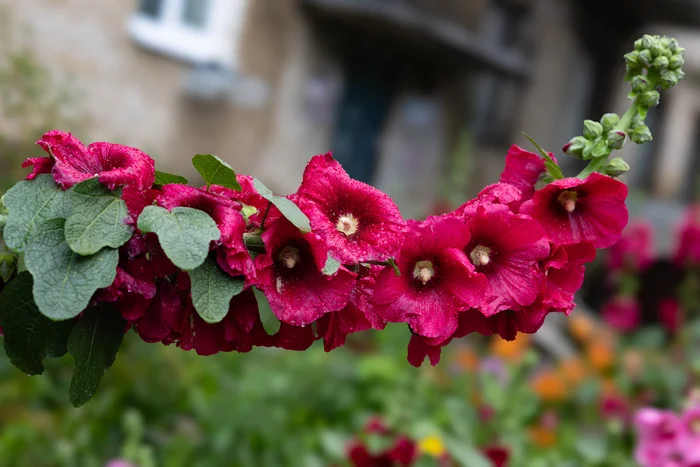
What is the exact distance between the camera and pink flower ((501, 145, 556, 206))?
78 cm

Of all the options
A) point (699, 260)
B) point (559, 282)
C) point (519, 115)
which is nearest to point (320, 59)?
point (519, 115)

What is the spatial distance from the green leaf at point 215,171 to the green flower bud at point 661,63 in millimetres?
413

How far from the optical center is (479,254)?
2.34 ft

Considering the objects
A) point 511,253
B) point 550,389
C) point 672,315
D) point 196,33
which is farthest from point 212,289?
point 196,33

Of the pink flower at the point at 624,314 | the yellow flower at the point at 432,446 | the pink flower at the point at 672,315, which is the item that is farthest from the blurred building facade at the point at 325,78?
the yellow flower at the point at 432,446

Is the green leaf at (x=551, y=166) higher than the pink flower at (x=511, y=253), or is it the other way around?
the green leaf at (x=551, y=166)

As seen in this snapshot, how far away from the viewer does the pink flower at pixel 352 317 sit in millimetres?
679

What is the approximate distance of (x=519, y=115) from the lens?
25.8 feet

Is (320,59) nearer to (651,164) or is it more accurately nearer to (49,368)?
(49,368)

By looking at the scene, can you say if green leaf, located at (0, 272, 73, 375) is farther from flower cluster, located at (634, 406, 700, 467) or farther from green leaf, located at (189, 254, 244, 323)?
flower cluster, located at (634, 406, 700, 467)

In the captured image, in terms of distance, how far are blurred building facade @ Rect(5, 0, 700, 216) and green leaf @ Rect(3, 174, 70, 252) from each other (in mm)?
3418

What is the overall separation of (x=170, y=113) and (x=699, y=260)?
3.14 m

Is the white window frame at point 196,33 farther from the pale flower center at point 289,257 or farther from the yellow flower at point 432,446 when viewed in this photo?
the pale flower center at point 289,257

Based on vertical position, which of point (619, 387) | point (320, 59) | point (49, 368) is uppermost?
point (320, 59)
